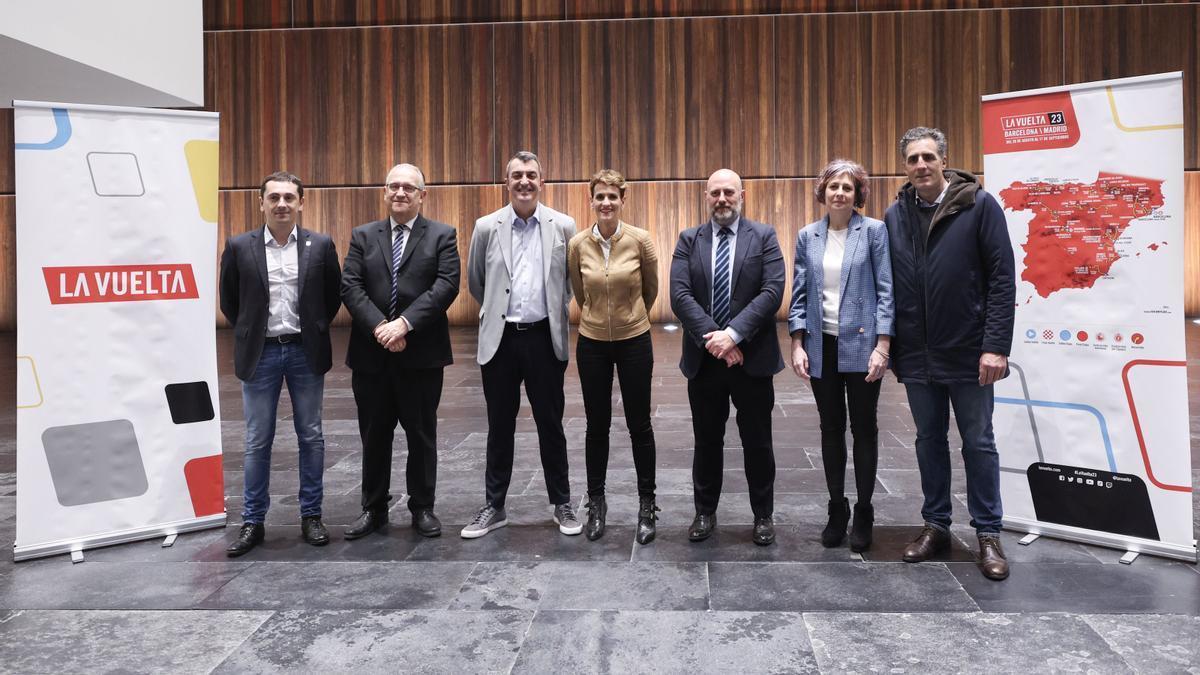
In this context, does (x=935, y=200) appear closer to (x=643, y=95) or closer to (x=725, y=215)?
(x=725, y=215)

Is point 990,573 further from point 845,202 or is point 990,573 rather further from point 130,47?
point 130,47

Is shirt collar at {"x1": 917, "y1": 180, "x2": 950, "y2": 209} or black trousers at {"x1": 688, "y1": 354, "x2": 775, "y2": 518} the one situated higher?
shirt collar at {"x1": 917, "y1": 180, "x2": 950, "y2": 209}

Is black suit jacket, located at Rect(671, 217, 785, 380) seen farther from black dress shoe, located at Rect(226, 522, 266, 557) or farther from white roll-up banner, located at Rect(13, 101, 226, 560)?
white roll-up banner, located at Rect(13, 101, 226, 560)

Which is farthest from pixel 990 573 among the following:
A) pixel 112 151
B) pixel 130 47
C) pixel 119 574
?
pixel 130 47

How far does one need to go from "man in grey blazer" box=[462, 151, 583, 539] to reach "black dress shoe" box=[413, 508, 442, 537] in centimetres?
11

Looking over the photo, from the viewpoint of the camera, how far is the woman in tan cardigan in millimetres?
2934

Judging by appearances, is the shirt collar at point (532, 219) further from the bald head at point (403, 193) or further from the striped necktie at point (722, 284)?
the striped necktie at point (722, 284)

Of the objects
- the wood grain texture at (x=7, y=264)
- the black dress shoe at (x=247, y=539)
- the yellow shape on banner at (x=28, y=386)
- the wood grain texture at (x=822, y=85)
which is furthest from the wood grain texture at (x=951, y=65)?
the wood grain texture at (x=7, y=264)

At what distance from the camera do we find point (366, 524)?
10.00 ft

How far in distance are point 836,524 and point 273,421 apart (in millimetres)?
2132

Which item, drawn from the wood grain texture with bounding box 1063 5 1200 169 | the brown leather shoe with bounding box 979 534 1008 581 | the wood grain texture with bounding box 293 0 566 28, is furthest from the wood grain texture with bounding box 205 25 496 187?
→ the brown leather shoe with bounding box 979 534 1008 581

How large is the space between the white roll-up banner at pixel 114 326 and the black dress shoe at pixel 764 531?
82.7 inches

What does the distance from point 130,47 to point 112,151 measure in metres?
4.93

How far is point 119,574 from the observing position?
265 centimetres
